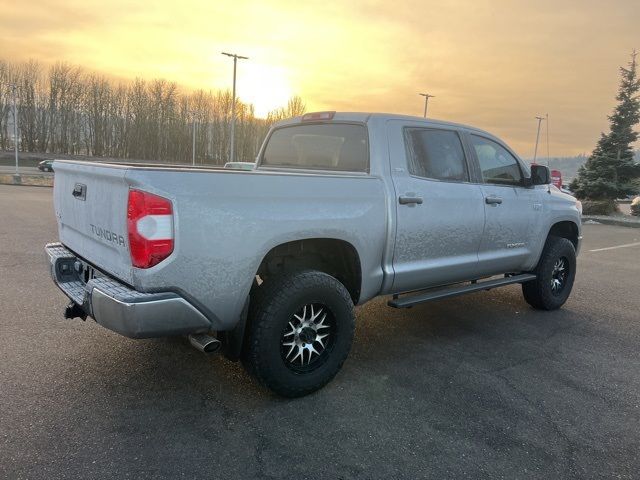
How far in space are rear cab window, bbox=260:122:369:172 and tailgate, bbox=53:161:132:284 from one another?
6.17 ft

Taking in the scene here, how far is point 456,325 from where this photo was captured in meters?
4.96

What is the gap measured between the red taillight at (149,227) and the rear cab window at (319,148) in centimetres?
176

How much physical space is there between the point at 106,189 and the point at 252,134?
68242mm

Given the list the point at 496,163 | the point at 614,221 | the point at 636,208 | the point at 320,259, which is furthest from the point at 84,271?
the point at 636,208

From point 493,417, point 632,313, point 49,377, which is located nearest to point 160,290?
point 49,377

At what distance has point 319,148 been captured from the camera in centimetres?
436

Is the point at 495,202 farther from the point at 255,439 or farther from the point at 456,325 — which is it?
the point at 255,439

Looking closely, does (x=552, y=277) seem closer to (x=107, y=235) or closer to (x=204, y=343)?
(x=204, y=343)

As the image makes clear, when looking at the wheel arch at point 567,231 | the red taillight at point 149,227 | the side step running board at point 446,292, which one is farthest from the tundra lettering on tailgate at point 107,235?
the wheel arch at point 567,231

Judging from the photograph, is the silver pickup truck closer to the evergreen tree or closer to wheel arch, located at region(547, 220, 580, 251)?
wheel arch, located at region(547, 220, 580, 251)

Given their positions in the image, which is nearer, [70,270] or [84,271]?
[84,271]

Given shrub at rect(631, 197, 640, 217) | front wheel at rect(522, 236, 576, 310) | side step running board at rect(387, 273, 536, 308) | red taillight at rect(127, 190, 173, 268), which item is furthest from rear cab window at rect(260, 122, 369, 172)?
shrub at rect(631, 197, 640, 217)

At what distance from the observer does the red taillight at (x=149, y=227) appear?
257cm

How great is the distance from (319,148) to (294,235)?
149cm
